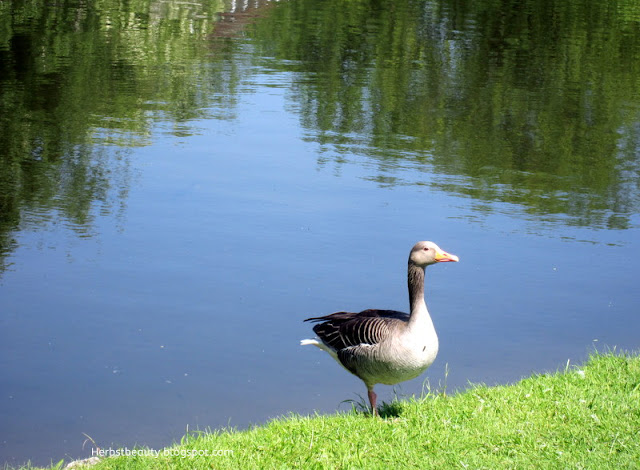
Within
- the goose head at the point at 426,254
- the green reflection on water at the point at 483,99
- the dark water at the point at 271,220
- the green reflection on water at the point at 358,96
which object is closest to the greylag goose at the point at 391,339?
the goose head at the point at 426,254

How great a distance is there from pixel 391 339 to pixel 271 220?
461 cm

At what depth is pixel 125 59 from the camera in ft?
63.0

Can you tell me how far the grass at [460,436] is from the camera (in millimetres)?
5168

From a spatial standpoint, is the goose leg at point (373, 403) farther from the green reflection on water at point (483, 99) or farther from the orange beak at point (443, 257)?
the green reflection on water at point (483, 99)

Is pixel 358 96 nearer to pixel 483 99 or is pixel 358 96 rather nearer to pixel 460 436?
pixel 483 99

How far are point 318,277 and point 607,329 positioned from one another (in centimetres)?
278

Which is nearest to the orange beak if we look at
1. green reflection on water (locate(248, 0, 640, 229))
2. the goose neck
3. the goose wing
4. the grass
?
the goose neck

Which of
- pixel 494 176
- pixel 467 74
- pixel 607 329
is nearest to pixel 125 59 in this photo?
pixel 467 74

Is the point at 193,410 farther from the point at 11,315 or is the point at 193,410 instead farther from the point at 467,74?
the point at 467,74

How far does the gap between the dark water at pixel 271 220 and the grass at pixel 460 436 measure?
2.21ft

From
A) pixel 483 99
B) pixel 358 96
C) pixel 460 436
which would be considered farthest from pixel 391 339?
pixel 483 99

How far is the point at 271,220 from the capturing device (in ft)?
33.8

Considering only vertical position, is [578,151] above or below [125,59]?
below

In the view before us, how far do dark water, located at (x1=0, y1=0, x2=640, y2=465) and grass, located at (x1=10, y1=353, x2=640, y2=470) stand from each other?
0.67 metres
